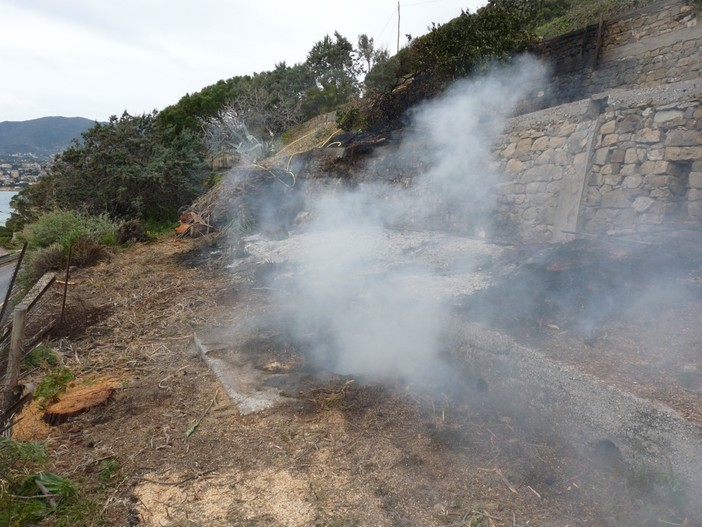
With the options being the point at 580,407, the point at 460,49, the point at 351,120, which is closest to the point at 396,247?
the point at 580,407

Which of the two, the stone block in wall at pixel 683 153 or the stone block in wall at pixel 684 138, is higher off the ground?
the stone block in wall at pixel 684 138

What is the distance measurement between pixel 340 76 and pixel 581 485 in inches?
641

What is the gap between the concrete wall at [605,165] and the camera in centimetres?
414

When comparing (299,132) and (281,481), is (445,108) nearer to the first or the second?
(281,481)

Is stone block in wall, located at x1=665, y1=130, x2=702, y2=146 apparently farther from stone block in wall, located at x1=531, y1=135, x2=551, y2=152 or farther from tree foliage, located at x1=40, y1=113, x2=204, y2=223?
tree foliage, located at x1=40, y1=113, x2=204, y2=223

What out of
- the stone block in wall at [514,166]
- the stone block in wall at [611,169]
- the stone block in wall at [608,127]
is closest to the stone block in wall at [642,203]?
the stone block in wall at [611,169]

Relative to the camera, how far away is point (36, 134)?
71688mm

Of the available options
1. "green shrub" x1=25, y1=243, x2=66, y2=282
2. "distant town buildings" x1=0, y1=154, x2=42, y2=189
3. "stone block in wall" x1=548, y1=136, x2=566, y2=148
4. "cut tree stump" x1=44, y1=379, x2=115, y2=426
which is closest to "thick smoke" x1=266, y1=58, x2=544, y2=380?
"stone block in wall" x1=548, y1=136, x2=566, y2=148

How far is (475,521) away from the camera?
2084mm

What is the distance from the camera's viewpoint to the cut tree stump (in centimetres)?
323

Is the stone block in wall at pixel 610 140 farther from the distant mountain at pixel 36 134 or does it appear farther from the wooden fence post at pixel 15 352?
the distant mountain at pixel 36 134

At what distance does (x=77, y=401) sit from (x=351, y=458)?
233cm

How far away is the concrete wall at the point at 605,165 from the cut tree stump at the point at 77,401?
4.98 m

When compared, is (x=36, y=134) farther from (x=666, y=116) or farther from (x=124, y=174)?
(x=666, y=116)
